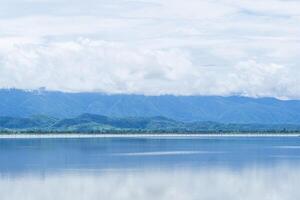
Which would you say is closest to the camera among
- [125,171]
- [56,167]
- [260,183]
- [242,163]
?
[260,183]

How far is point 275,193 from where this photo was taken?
4862 centimetres

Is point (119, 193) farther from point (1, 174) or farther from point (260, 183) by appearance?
point (1, 174)

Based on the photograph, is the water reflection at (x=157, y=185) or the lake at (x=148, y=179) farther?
the lake at (x=148, y=179)

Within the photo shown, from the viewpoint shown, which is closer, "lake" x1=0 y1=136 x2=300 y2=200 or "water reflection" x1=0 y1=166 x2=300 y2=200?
"water reflection" x1=0 y1=166 x2=300 y2=200

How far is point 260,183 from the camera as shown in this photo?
54781 millimetres

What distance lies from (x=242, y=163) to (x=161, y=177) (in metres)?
19.1

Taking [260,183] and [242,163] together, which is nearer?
[260,183]

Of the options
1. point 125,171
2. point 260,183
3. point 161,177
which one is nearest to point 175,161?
point 125,171

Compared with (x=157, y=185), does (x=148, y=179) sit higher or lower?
higher

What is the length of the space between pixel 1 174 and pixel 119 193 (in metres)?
17.0

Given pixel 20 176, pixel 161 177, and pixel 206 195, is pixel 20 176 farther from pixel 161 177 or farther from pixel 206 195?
pixel 206 195

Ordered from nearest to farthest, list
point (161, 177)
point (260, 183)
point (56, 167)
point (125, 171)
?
point (260, 183), point (161, 177), point (125, 171), point (56, 167)

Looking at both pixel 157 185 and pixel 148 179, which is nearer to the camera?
pixel 157 185

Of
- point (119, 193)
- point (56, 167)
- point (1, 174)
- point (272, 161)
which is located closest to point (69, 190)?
point (119, 193)
